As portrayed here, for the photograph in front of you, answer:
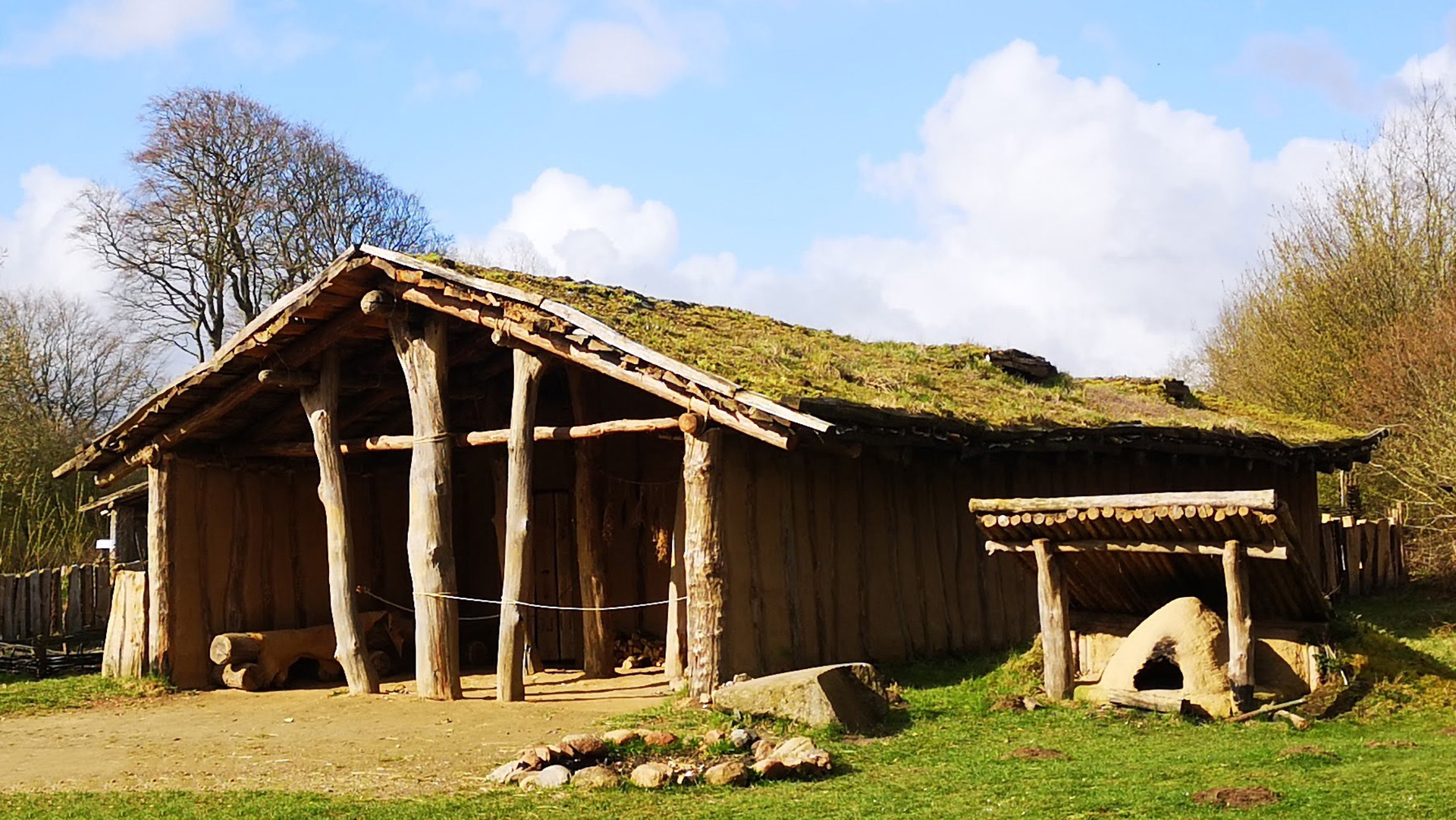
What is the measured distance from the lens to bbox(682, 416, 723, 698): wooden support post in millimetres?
12289

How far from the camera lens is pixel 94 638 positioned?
18062mm

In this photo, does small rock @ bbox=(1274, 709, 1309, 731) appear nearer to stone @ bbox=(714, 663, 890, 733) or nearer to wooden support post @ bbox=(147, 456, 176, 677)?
stone @ bbox=(714, 663, 890, 733)

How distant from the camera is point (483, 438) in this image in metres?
14.2

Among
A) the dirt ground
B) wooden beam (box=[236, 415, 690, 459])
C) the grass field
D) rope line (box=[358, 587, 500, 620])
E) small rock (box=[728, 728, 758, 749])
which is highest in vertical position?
wooden beam (box=[236, 415, 690, 459])

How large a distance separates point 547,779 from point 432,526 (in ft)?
16.4

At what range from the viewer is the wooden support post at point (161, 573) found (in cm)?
1577

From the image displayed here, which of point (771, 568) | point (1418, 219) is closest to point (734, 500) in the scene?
point (771, 568)

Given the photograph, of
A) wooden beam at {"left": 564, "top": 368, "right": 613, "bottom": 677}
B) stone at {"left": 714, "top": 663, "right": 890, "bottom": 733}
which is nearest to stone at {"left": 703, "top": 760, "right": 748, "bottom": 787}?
stone at {"left": 714, "top": 663, "right": 890, "bottom": 733}

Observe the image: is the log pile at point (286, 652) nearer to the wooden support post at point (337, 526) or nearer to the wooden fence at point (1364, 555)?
the wooden support post at point (337, 526)

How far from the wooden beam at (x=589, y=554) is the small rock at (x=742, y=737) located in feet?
16.4

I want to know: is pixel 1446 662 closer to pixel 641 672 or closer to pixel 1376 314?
pixel 641 672

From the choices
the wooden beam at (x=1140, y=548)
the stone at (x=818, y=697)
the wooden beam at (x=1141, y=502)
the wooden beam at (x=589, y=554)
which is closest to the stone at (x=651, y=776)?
the stone at (x=818, y=697)

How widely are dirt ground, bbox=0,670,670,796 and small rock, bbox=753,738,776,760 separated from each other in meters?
1.91

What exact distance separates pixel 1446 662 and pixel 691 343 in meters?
8.13
